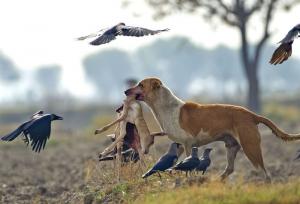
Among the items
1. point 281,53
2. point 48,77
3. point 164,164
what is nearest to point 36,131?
point 164,164

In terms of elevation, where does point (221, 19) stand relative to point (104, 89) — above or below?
below

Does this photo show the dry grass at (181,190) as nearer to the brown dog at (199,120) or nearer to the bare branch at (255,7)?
the brown dog at (199,120)

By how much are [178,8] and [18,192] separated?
1930 centimetres

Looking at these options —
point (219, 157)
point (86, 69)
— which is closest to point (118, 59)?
point (86, 69)

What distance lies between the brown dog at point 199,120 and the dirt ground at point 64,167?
149 centimetres

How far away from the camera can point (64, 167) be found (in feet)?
64.2

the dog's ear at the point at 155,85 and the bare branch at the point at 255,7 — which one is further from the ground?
the bare branch at the point at 255,7

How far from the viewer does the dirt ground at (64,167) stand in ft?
45.3

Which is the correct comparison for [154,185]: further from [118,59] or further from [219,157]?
[118,59]

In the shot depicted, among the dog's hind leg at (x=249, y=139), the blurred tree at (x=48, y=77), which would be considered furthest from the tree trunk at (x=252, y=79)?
the blurred tree at (x=48, y=77)

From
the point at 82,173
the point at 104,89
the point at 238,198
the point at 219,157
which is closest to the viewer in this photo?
the point at 238,198

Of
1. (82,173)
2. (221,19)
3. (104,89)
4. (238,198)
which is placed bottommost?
(238,198)

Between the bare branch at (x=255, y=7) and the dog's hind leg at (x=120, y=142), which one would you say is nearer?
the dog's hind leg at (x=120, y=142)

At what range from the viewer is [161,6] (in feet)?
107
